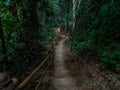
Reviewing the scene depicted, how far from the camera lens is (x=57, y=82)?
236 inches

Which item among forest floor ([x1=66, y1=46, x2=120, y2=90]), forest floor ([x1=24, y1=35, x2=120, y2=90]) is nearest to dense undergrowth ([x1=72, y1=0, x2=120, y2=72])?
forest floor ([x1=66, y1=46, x2=120, y2=90])

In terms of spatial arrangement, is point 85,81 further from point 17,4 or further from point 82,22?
point 82,22

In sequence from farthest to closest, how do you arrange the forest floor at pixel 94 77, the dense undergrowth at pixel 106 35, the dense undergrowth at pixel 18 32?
1. the dense undergrowth at pixel 106 35
2. the dense undergrowth at pixel 18 32
3. the forest floor at pixel 94 77

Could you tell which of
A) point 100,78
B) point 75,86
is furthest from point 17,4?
point 100,78

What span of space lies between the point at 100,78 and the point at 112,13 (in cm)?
427

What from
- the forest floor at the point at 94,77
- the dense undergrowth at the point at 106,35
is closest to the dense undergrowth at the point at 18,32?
the forest floor at the point at 94,77

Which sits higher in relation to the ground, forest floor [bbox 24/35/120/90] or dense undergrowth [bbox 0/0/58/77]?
dense undergrowth [bbox 0/0/58/77]

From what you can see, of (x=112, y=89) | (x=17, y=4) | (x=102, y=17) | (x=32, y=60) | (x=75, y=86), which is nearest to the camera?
(x=112, y=89)

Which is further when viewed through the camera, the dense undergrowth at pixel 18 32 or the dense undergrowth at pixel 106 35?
the dense undergrowth at pixel 106 35

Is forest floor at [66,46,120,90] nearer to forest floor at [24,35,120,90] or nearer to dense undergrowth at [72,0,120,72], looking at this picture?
forest floor at [24,35,120,90]

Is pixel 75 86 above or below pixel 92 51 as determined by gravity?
below

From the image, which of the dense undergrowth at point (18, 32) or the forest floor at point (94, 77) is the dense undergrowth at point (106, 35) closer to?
the forest floor at point (94, 77)

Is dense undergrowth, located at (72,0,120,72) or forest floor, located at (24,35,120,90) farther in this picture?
dense undergrowth, located at (72,0,120,72)

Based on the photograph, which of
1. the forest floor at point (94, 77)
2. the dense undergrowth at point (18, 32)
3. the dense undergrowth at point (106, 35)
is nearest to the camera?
the forest floor at point (94, 77)
